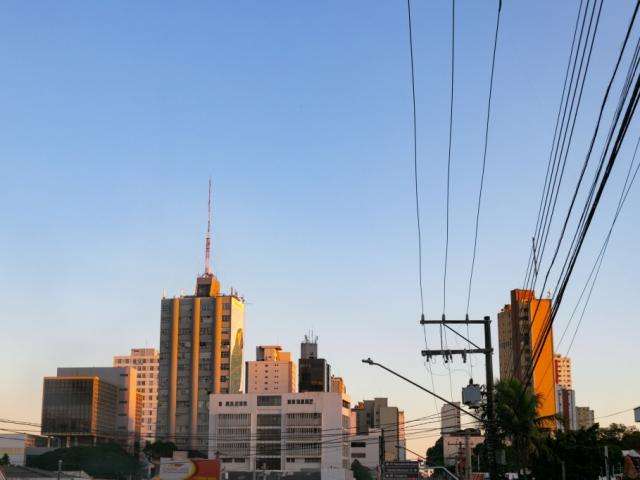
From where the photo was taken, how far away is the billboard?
346ft

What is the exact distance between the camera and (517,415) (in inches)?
2299

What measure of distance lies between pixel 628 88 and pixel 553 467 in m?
70.3

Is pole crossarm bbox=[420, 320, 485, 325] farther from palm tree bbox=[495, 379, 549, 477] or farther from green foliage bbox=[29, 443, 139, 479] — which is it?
green foliage bbox=[29, 443, 139, 479]

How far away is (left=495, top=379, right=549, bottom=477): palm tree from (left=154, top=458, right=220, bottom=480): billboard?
54.6m

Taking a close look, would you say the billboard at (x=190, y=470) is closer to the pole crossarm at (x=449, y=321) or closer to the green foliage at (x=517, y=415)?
the green foliage at (x=517, y=415)

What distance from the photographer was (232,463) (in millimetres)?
199750

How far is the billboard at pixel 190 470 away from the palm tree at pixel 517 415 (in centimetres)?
5464

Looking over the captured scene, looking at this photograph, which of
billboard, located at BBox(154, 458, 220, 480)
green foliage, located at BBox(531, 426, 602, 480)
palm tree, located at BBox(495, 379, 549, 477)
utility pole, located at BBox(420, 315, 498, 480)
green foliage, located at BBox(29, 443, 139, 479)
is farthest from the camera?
green foliage, located at BBox(29, 443, 139, 479)

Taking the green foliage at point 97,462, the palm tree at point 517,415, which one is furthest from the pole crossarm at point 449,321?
the green foliage at point 97,462

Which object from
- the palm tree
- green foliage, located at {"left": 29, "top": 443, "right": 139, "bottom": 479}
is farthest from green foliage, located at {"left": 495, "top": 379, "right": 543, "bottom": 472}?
green foliage, located at {"left": 29, "top": 443, "right": 139, "bottom": 479}

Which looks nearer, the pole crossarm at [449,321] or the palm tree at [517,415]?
the pole crossarm at [449,321]

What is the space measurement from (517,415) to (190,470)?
59157 mm

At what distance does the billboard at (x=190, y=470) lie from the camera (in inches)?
4156

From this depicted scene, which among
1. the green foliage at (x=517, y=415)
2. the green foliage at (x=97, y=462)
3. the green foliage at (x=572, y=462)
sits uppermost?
the green foliage at (x=517, y=415)
